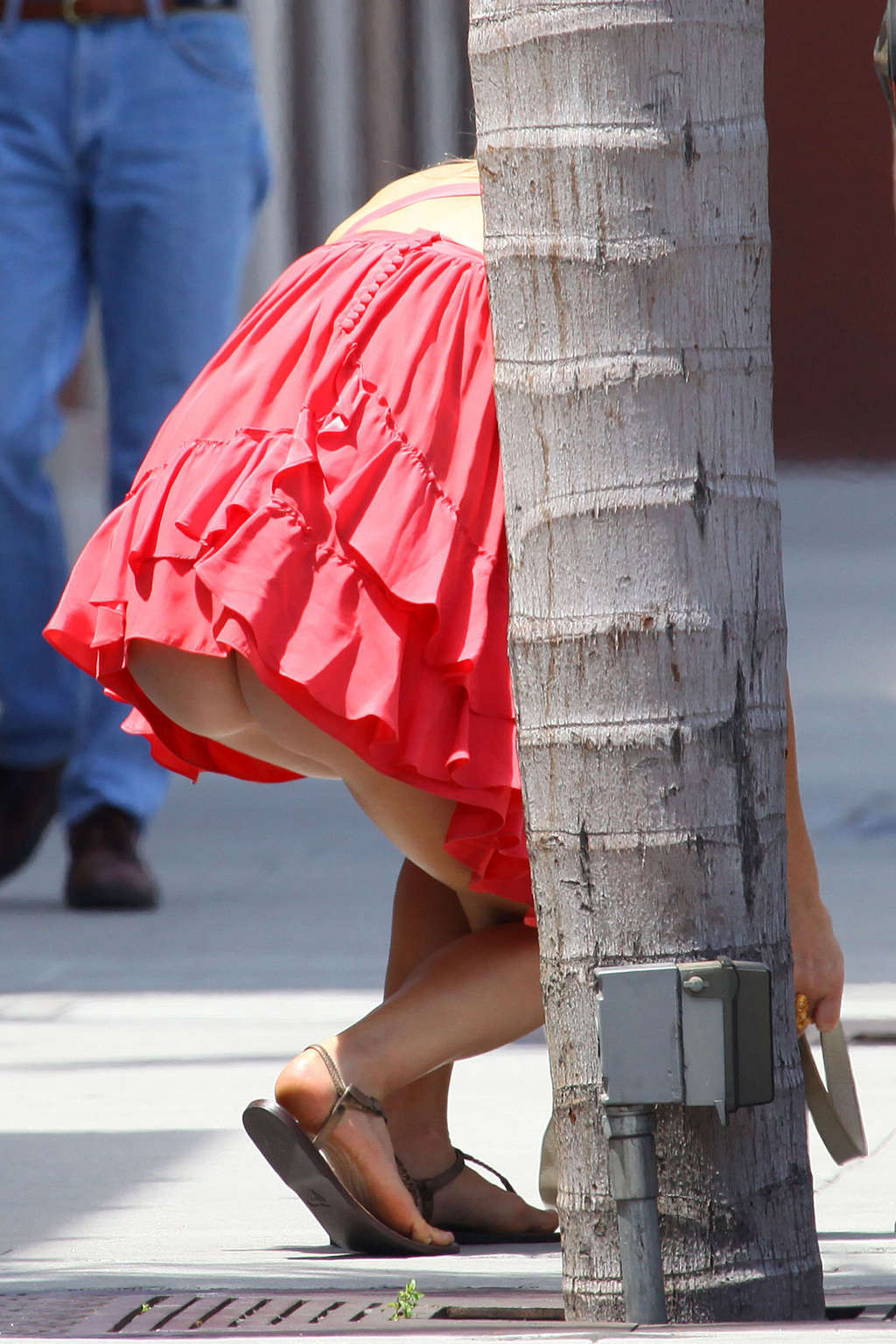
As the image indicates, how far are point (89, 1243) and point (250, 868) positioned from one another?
2771mm

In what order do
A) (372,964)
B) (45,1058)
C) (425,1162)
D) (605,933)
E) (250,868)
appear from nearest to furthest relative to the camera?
(605,933) < (425,1162) < (45,1058) < (372,964) < (250,868)

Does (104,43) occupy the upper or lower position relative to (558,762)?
upper

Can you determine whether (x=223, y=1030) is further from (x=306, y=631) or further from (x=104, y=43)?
(x=104, y=43)

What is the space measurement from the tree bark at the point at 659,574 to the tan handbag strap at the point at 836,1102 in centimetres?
38

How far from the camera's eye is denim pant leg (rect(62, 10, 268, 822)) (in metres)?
4.98

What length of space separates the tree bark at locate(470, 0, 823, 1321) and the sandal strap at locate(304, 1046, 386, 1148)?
503 millimetres

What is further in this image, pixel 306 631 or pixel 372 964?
pixel 372 964

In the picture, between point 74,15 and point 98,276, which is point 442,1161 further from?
point 74,15

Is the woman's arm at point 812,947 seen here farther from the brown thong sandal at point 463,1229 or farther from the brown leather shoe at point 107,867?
the brown leather shoe at point 107,867

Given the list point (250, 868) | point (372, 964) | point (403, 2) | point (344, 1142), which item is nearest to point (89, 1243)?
point (344, 1142)

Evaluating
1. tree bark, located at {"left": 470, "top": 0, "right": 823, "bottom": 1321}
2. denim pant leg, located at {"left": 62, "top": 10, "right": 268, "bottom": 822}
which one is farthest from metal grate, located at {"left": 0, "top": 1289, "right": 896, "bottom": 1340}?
denim pant leg, located at {"left": 62, "top": 10, "right": 268, "bottom": 822}

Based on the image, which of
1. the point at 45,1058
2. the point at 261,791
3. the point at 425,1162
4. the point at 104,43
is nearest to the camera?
the point at 425,1162

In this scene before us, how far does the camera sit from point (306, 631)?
262 cm

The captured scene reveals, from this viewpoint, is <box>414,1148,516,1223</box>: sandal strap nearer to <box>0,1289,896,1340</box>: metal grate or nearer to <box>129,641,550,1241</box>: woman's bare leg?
<box>129,641,550,1241</box>: woman's bare leg
